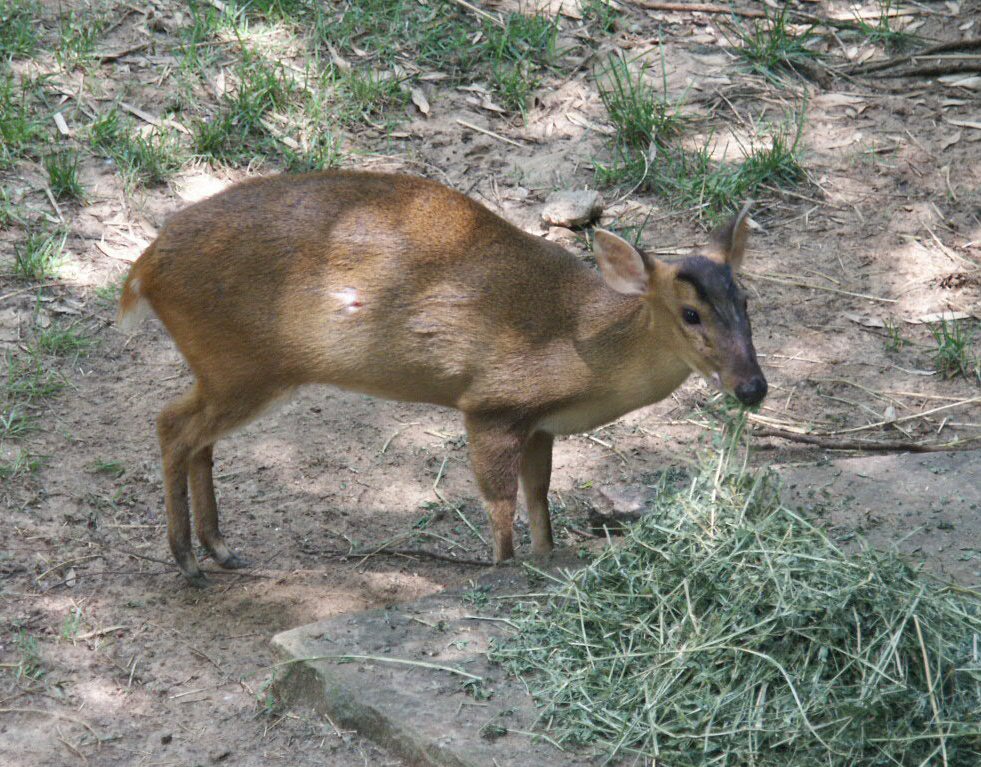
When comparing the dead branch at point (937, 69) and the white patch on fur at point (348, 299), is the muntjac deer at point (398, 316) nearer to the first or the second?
the white patch on fur at point (348, 299)

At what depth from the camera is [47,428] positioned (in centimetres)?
565

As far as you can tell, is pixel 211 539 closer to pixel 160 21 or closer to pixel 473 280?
pixel 473 280

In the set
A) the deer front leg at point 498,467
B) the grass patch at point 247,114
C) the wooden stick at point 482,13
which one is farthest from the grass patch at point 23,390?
the wooden stick at point 482,13

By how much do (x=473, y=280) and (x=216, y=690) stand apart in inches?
68.8

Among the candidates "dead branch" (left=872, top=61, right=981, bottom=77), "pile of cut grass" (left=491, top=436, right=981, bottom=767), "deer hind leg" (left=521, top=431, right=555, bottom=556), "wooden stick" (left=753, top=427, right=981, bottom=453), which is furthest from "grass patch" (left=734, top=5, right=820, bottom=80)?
"pile of cut grass" (left=491, top=436, right=981, bottom=767)

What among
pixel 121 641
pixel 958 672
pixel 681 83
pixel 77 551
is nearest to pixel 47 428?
pixel 77 551

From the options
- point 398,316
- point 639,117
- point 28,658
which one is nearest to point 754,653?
point 398,316

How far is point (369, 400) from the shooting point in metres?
6.27

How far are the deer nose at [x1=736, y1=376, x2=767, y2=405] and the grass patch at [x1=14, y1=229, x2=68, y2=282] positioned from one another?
3.79 m

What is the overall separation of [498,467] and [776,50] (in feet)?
14.5

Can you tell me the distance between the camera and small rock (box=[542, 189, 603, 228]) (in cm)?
694

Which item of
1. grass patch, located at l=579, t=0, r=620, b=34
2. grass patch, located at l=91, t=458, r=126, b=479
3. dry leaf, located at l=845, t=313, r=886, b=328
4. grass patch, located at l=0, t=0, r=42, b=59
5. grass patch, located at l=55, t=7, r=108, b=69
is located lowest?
dry leaf, located at l=845, t=313, r=886, b=328

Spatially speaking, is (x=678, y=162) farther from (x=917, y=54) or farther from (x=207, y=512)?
(x=207, y=512)

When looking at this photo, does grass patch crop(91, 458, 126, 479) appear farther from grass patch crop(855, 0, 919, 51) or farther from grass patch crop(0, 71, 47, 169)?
grass patch crop(855, 0, 919, 51)
